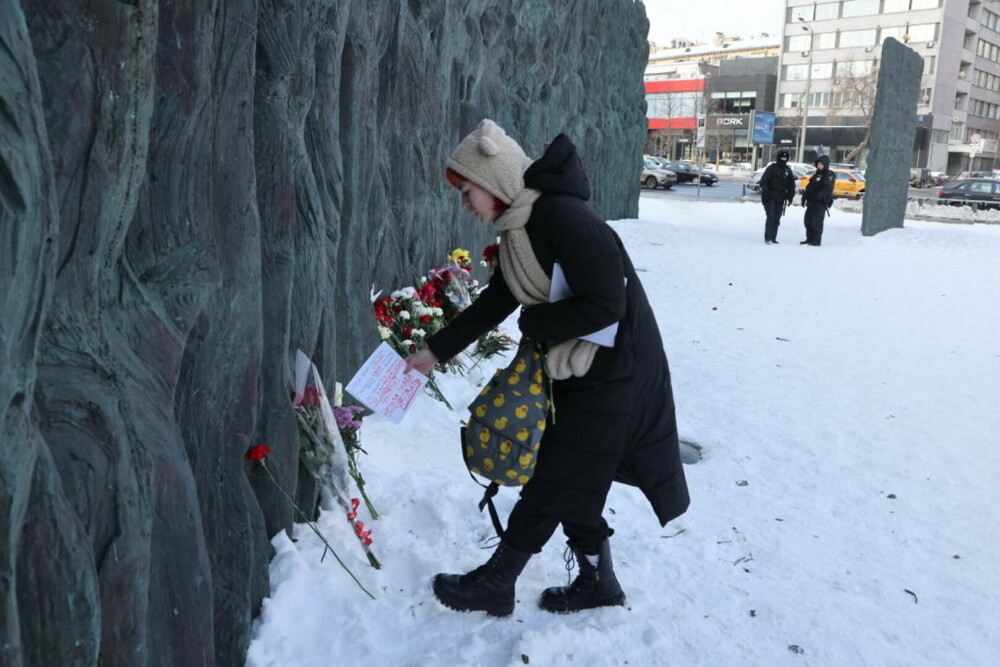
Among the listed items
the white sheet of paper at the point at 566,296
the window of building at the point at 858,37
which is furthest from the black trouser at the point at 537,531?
the window of building at the point at 858,37

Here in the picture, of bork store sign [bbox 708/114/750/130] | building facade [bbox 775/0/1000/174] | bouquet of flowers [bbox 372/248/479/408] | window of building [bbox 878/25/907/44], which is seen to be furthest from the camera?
window of building [bbox 878/25/907/44]

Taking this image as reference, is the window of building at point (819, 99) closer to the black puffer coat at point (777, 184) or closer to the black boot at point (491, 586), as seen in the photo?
the black puffer coat at point (777, 184)

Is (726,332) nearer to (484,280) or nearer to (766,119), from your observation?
(484,280)

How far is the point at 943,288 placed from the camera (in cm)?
1026

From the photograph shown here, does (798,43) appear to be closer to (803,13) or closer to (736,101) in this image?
(803,13)

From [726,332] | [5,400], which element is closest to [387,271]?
[726,332]

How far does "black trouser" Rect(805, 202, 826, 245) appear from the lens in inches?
547

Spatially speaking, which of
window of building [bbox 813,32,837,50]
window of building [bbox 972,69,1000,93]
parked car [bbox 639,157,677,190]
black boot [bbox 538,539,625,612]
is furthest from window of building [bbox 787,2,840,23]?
black boot [bbox 538,539,625,612]

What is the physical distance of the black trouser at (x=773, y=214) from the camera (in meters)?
14.1

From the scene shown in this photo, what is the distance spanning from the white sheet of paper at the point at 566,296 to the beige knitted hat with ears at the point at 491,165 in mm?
268

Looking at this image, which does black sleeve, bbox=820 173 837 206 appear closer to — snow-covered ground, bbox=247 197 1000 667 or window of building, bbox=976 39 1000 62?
snow-covered ground, bbox=247 197 1000 667

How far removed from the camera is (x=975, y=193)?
1019 inches

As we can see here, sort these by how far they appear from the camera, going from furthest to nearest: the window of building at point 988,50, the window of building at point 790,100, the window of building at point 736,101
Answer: the window of building at point 736,101
the window of building at point 790,100
the window of building at point 988,50

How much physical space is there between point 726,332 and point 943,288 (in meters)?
4.25
